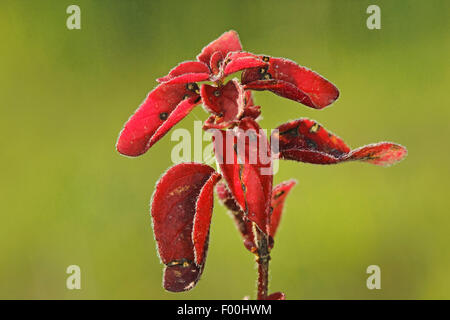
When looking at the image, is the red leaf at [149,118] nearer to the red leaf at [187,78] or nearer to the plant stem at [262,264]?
the red leaf at [187,78]

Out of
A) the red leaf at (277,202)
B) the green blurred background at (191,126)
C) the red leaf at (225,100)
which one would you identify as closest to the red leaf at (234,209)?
the red leaf at (277,202)

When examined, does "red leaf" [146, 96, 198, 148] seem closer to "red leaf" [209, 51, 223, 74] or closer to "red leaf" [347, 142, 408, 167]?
"red leaf" [209, 51, 223, 74]

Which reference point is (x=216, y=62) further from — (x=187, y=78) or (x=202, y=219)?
(x=202, y=219)

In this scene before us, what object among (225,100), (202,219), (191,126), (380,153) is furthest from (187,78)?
(191,126)

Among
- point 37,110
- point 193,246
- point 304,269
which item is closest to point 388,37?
point 304,269

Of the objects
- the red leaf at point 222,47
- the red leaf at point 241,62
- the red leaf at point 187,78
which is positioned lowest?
the red leaf at point 187,78

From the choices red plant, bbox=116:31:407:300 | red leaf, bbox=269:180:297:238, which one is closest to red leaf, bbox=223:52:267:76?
red plant, bbox=116:31:407:300
